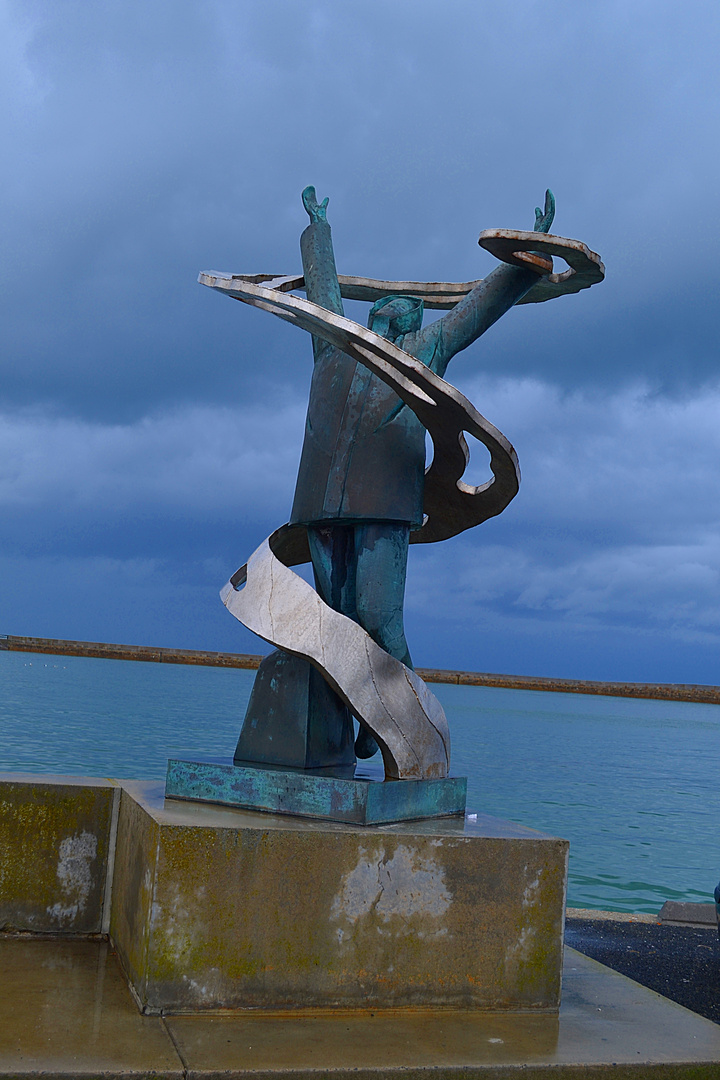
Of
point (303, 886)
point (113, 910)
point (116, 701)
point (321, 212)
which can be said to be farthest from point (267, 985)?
point (116, 701)

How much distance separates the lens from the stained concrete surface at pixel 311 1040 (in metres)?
3.26

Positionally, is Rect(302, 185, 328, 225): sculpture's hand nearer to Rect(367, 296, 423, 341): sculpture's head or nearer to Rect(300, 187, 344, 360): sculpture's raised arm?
Rect(300, 187, 344, 360): sculpture's raised arm

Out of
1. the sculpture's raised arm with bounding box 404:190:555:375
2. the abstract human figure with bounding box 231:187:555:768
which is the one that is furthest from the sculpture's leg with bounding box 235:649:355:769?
the sculpture's raised arm with bounding box 404:190:555:375

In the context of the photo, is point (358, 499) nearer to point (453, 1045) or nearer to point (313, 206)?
point (313, 206)

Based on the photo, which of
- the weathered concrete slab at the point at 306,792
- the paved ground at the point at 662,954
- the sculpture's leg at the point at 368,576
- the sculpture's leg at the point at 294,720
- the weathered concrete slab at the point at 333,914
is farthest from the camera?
the paved ground at the point at 662,954

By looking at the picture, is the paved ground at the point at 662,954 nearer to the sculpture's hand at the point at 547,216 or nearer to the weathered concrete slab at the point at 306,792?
the weathered concrete slab at the point at 306,792

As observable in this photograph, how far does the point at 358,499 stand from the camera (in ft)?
16.2

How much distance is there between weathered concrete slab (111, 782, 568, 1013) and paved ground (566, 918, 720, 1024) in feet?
6.74

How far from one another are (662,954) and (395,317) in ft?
15.4

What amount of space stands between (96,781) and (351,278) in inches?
Answer: 129

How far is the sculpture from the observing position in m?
4.61

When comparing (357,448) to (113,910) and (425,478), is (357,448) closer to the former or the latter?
(425,478)

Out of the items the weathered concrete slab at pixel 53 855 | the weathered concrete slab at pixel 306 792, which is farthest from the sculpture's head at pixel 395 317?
the weathered concrete slab at pixel 53 855

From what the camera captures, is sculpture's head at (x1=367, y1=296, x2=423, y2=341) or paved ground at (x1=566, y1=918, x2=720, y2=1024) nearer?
sculpture's head at (x1=367, y1=296, x2=423, y2=341)
